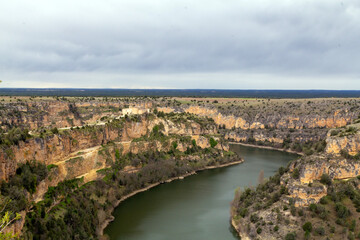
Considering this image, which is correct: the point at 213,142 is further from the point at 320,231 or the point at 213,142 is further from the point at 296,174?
the point at 320,231

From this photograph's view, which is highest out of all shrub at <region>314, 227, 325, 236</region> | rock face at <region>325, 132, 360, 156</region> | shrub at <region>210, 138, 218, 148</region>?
rock face at <region>325, 132, 360, 156</region>

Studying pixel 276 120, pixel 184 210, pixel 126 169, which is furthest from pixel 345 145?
pixel 276 120

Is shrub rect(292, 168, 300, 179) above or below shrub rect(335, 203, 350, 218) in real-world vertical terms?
above

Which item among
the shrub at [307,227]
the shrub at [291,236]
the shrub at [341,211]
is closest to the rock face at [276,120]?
the shrub at [341,211]

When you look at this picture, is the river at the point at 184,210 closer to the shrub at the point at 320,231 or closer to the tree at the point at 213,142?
the tree at the point at 213,142

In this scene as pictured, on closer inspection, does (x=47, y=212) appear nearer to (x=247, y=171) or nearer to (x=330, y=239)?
(x=330, y=239)

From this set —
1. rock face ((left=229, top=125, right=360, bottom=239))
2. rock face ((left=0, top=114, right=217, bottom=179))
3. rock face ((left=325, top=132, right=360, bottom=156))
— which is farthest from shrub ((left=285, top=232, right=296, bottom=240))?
rock face ((left=0, top=114, right=217, bottom=179))

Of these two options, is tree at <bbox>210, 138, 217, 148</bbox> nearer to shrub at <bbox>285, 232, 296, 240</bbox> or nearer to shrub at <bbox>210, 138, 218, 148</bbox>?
shrub at <bbox>210, 138, 218, 148</bbox>

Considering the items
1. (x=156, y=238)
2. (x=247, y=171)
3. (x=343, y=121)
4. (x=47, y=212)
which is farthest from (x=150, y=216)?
(x=343, y=121)
